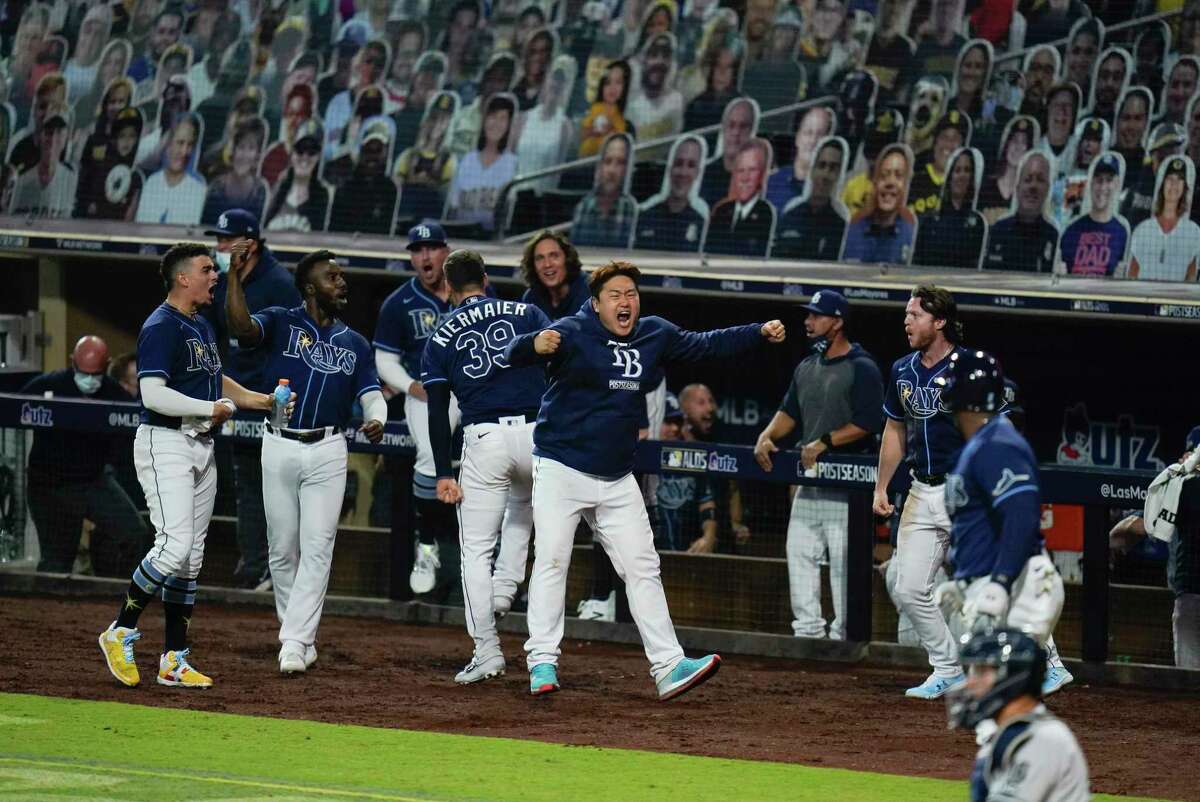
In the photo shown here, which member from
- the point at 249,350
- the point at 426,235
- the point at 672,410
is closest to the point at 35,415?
the point at 249,350

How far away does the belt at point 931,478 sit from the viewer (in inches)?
296

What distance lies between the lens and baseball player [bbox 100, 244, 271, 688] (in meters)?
7.35

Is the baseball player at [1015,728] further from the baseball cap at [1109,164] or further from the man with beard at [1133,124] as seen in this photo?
the man with beard at [1133,124]

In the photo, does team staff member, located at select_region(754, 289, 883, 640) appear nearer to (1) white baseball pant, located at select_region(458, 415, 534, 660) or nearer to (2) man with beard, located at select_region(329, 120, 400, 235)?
(1) white baseball pant, located at select_region(458, 415, 534, 660)

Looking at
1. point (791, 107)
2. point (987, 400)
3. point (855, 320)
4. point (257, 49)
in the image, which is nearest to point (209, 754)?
point (987, 400)

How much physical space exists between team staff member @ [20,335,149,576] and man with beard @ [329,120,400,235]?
9.69 feet

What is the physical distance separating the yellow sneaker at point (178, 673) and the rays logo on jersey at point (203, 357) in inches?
48.0

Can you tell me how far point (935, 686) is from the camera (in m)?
7.88

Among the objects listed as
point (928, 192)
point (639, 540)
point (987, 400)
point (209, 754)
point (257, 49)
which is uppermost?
point (257, 49)

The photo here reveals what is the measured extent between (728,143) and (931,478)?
5.72m

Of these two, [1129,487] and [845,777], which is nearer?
[845,777]

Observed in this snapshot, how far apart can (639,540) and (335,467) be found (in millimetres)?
1501

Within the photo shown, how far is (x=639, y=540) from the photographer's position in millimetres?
7387

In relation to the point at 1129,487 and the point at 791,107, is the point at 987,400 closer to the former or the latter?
the point at 1129,487
